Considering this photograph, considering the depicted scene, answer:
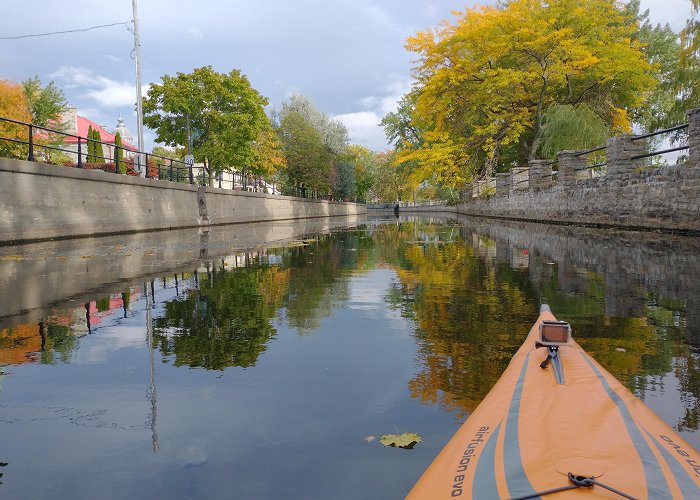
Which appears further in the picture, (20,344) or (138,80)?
(138,80)

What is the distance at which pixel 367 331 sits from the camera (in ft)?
A: 13.5

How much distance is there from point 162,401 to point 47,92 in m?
50.5

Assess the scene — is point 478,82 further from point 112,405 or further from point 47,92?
point 47,92

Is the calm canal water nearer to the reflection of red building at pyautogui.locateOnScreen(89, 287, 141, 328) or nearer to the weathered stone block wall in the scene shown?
the reflection of red building at pyautogui.locateOnScreen(89, 287, 141, 328)

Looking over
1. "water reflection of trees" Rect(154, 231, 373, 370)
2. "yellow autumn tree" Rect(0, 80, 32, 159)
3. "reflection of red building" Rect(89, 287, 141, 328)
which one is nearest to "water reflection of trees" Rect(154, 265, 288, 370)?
"water reflection of trees" Rect(154, 231, 373, 370)

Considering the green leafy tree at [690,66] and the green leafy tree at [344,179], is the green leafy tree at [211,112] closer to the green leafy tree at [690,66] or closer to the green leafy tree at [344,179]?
the green leafy tree at [690,66]

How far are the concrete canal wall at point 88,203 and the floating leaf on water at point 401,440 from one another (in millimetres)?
12492

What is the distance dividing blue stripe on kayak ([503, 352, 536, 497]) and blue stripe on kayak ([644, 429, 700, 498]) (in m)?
0.32

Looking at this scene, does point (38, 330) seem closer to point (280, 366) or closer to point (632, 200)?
point (280, 366)

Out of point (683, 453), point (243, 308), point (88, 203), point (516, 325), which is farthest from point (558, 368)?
point (88, 203)

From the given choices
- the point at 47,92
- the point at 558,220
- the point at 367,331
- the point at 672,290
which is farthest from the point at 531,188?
the point at 47,92

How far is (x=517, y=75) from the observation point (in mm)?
23688

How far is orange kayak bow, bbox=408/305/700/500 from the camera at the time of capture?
1.12m

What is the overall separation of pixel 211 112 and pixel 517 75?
1717cm
